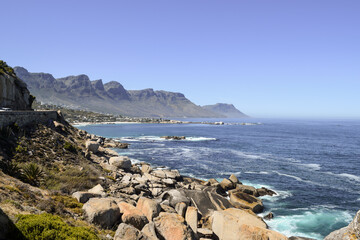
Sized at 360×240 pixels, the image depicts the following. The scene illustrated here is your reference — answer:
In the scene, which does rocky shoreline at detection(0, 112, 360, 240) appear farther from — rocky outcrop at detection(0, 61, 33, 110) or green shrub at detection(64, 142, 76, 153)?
rocky outcrop at detection(0, 61, 33, 110)

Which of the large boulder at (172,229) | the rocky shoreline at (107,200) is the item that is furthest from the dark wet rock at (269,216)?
the large boulder at (172,229)

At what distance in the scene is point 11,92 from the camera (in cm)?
4084

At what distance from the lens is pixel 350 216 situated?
2730 centimetres

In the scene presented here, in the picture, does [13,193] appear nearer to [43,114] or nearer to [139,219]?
[139,219]

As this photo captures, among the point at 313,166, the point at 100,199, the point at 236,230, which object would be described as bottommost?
the point at 313,166

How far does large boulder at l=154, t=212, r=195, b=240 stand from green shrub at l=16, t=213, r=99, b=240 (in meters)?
4.25

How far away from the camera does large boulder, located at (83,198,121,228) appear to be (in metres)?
13.9

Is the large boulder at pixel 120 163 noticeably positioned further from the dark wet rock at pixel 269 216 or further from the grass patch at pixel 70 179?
the dark wet rock at pixel 269 216

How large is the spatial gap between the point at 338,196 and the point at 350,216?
688 centimetres

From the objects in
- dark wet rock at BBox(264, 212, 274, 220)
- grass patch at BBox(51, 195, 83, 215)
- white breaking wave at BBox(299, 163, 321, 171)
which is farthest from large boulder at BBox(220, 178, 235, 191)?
white breaking wave at BBox(299, 163, 321, 171)

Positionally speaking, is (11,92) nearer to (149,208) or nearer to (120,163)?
(120,163)

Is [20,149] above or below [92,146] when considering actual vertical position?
above

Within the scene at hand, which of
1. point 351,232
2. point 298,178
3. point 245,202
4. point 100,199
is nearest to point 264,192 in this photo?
point 245,202

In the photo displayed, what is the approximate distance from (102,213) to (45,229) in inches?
171
